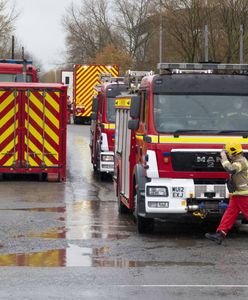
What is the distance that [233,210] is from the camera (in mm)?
9867

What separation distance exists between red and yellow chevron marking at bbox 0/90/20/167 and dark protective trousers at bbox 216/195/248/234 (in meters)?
8.63

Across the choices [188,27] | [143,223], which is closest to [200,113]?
[143,223]

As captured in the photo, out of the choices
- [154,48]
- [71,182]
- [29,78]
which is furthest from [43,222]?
[154,48]

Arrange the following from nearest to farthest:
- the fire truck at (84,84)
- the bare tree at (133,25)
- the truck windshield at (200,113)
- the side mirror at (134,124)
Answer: the truck windshield at (200,113)
the side mirror at (134,124)
the fire truck at (84,84)
the bare tree at (133,25)

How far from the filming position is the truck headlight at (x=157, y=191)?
10.1 m

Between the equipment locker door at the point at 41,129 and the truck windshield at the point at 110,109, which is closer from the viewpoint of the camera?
the equipment locker door at the point at 41,129

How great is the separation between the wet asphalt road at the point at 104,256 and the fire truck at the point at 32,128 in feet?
9.72

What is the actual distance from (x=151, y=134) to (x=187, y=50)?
2607 centimetres

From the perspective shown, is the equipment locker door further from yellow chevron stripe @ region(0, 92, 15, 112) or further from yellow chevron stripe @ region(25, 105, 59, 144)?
yellow chevron stripe @ region(0, 92, 15, 112)

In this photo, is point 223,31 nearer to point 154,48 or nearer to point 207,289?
point 154,48

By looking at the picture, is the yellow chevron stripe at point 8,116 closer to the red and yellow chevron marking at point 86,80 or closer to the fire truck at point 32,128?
the fire truck at point 32,128

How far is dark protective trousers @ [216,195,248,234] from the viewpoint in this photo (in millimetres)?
9828

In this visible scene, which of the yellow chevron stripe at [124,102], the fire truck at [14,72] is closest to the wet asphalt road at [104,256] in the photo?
the yellow chevron stripe at [124,102]

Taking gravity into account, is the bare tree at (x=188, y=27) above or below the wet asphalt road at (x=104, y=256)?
above
